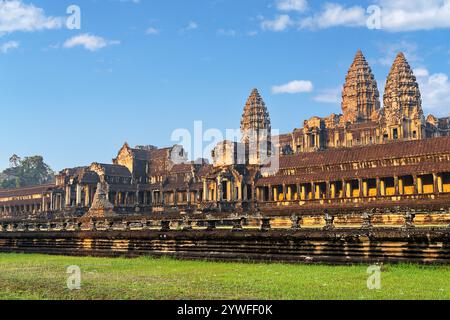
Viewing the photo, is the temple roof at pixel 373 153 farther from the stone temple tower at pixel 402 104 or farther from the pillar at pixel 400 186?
the stone temple tower at pixel 402 104

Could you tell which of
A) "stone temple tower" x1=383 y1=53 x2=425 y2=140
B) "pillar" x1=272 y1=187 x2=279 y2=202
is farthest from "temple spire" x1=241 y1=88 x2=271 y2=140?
"pillar" x1=272 y1=187 x2=279 y2=202

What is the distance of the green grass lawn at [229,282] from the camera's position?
13180mm

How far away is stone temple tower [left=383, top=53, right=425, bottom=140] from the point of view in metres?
110

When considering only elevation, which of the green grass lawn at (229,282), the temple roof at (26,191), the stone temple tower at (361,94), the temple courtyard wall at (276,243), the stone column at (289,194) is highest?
the stone temple tower at (361,94)

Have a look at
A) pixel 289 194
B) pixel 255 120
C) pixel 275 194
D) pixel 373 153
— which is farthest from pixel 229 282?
pixel 255 120

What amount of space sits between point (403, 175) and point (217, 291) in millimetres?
52816

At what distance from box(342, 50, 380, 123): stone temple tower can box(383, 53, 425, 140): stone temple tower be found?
1282 centimetres

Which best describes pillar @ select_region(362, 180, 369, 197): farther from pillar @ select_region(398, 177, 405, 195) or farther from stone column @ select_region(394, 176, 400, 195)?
stone column @ select_region(394, 176, 400, 195)

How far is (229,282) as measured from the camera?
51.3 ft

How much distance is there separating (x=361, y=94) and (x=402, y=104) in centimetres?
1980

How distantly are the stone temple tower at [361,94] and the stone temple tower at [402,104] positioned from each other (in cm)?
1282

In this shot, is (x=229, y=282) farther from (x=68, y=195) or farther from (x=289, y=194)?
(x=68, y=195)

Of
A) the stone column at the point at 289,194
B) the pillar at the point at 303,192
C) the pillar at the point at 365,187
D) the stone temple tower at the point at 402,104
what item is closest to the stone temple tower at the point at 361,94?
the stone temple tower at the point at 402,104
